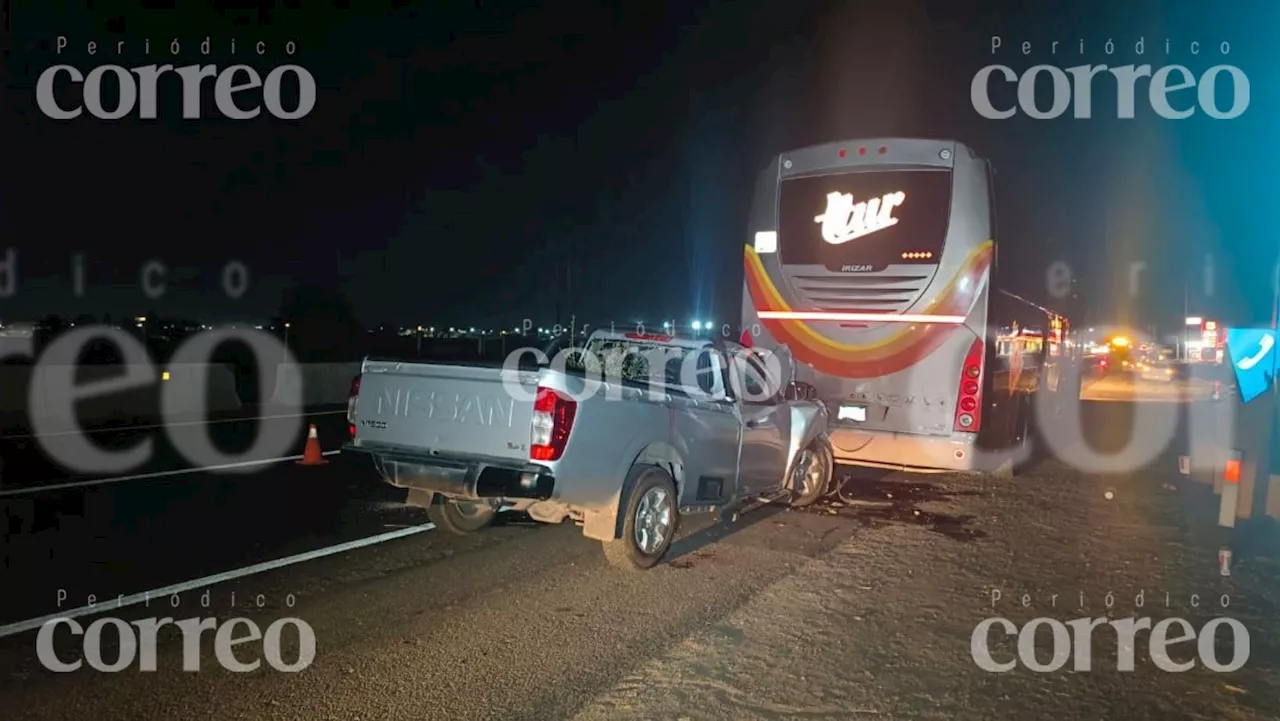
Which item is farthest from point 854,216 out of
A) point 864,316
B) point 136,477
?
point 136,477

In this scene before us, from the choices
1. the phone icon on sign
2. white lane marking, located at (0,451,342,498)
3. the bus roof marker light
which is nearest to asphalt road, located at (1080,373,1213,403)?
the phone icon on sign

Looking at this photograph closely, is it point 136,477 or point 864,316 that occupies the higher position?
point 864,316

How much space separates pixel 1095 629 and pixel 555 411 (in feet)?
12.3

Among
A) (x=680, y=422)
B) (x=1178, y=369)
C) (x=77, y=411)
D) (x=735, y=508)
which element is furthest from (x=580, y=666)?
(x=1178, y=369)

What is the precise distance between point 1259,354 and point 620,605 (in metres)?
7.67

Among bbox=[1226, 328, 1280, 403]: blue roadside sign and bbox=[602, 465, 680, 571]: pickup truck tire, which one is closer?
A: bbox=[602, 465, 680, 571]: pickup truck tire

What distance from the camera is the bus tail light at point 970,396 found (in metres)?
10.4

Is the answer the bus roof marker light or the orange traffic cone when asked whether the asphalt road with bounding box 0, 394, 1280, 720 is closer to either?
the orange traffic cone

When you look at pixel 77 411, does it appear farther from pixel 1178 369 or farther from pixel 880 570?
pixel 1178 369

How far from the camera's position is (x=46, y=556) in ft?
23.0

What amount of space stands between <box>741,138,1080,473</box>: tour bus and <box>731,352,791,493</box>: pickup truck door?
8.04ft

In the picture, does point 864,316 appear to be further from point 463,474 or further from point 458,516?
point 463,474

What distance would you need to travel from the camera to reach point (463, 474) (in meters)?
6.37

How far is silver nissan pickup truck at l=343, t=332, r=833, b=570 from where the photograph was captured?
6.18m
